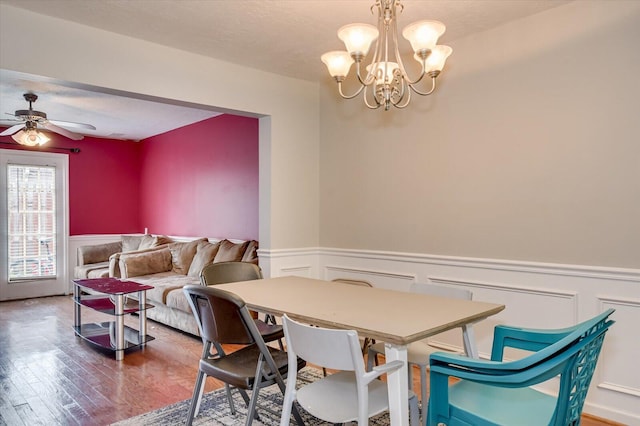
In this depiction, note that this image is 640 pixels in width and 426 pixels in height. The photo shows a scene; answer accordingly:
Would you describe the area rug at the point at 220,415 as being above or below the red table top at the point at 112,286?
below

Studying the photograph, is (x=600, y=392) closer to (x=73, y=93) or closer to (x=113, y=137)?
(x=73, y=93)

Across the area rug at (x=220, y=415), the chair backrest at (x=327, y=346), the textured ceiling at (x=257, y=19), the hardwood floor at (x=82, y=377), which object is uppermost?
the textured ceiling at (x=257, y=19)

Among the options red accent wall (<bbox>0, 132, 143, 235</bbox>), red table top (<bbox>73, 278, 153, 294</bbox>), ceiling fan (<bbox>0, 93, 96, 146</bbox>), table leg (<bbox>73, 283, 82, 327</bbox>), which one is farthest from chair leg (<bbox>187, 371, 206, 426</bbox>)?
red accent wall (<bbox>0, 132, 143, 235</bbox>)

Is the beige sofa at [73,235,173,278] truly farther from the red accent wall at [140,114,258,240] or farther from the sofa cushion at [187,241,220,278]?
the sofa cushion at [187,241,220,278]

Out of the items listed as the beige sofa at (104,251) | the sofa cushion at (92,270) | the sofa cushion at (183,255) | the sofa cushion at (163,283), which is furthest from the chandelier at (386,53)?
the sofa cushion at (92,270)

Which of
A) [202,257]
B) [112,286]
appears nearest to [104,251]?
[202,257]

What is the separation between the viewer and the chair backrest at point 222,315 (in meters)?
1.91

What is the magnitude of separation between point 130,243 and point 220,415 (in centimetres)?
488

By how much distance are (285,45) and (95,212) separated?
5.38 m

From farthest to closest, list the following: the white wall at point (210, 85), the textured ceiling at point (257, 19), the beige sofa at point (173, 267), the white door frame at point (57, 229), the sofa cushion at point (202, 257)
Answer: the white door frame at point (57, 229)
the sofa cushion at point (202, 257)
the beige sofa at point (173, 267)
the white wall at point (210, 85)
the textured ceiling at point (257, 19)

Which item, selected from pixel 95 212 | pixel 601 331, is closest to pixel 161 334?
pixel 95 212

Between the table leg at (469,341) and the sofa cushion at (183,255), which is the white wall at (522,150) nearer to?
the table leg at (469,341)

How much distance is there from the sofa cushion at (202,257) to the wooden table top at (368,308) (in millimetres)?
2579

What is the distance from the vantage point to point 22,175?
6.33m
